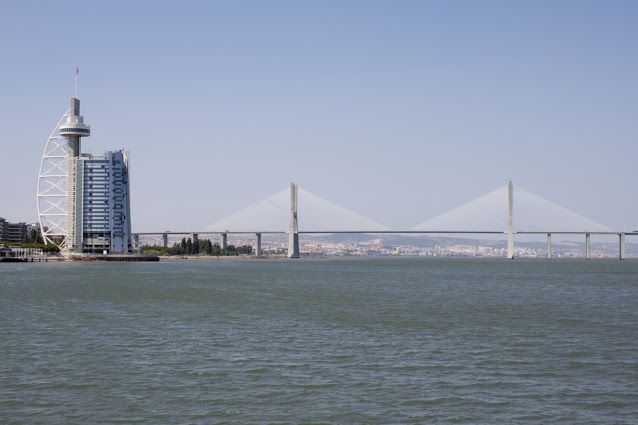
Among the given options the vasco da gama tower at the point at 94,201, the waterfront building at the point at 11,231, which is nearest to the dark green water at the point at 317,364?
the vasco da gama tower at the point at 94,201

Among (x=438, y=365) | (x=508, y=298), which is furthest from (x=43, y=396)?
(x=508, y=298)

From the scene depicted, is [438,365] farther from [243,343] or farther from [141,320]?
[141,320]

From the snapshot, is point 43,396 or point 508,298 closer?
point 43,396

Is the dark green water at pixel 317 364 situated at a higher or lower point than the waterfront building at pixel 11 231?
lower

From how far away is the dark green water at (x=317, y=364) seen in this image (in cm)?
1217

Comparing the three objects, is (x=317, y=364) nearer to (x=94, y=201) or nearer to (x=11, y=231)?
(x=94, y=201)

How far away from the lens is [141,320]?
81.9 feet

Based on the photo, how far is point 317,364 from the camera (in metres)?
16.2

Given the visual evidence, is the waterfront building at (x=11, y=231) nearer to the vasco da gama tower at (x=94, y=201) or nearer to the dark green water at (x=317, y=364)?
the vasco da gama tower at (x=94, y=201)

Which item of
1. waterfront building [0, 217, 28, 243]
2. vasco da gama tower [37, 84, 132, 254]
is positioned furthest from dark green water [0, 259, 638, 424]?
waterfront building [0, 217, 28, 243]

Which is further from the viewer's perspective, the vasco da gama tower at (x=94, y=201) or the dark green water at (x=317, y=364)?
the vasco da gama tower at (x=94, y=201)

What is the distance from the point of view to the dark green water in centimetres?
1217

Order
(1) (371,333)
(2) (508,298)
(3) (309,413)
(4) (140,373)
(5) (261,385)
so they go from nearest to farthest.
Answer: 1. (3) (309,413)
2. (5) (261,385)
3. (4) (140,373)
4. (1) (371,333)
5. (2) (508,298)

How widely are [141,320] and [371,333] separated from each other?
8648 millimetres
